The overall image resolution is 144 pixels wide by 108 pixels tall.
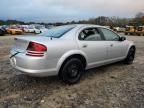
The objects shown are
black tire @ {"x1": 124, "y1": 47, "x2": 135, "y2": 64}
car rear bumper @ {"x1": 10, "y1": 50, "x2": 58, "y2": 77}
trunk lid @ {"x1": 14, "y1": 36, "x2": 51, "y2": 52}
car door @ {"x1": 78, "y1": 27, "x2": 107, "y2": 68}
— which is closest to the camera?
car rear bumper @ {"x1": 10, "y1": 50, "x2": 58, "y2": 77}

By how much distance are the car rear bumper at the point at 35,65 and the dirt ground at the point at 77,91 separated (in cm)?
48

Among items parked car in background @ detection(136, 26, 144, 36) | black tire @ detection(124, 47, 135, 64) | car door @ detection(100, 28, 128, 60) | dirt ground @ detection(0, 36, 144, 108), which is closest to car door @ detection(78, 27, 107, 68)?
car door @ detection(100, 28, 128, 60)

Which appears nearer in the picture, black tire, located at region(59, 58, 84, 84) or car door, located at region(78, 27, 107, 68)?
black tire, located at region(59, 58, 84, 84)

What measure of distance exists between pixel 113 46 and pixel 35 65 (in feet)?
8.80

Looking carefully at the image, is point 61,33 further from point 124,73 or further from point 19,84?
point 124,73

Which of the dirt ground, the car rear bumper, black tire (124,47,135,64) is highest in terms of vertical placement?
the car rear bumper

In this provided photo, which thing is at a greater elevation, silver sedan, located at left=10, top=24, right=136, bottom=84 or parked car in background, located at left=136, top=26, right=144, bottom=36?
silver sedan, located at left=10, top=24, right=136, bottom=84

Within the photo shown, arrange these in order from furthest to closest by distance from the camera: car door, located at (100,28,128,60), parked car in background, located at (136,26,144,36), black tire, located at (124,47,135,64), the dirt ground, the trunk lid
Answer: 1. parked car in background, located at (136,26,144,36)
2. black tire, located at (124,47,135,64)
3. car door, located at (100,28,128,60)
4. the trunk lid
5. the dirt ground

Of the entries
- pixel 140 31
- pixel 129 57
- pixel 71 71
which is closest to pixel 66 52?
pixel 71 71

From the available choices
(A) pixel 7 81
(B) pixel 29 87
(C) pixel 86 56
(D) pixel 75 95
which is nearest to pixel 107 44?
(C) pixel 86 56

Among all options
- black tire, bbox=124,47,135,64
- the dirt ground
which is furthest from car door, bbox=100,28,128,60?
the dirt ground

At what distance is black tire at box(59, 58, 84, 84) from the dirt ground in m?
0.17

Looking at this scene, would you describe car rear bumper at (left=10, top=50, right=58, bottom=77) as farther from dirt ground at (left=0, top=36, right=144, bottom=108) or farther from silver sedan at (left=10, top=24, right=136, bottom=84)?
dirt ground at (left=0, top=36, right=144, bottom=108)

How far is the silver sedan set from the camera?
12.6 feet
